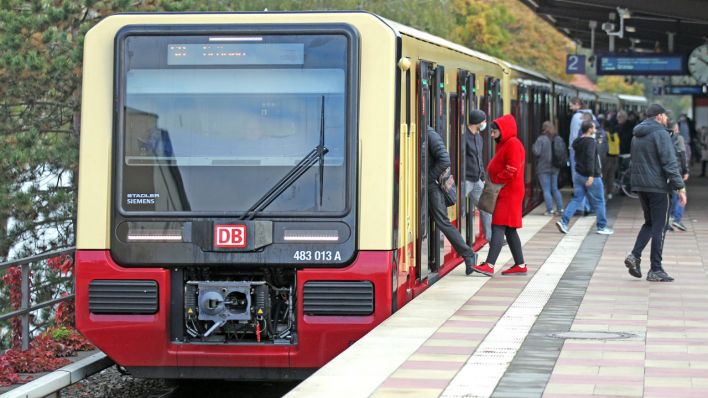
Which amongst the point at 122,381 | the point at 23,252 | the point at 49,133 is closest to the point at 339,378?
the point at 122,381

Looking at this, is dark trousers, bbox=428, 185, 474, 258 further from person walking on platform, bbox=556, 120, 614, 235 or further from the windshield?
person walking on platform, bbox=556, 120, 614, 235

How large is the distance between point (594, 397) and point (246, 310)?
2.97 m

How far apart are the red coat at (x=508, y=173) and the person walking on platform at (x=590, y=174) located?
6.02 meters

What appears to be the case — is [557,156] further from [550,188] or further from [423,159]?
[423,159]

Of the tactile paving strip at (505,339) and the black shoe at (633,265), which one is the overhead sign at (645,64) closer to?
the tactile paving strip at (505,339)

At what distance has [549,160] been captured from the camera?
78.3ft

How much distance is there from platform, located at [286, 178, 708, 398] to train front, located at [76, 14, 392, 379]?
660 millimetres

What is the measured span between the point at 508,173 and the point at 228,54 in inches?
183

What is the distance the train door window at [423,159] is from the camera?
39.3 feet

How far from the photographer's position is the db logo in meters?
10.2

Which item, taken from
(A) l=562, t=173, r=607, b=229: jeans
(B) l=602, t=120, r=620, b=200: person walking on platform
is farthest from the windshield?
(B) l=602, t=120, r=620, b=200: person walking on platform

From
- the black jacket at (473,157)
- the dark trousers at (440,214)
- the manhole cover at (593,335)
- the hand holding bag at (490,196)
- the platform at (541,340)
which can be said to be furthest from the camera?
the black jacket at (473,157)

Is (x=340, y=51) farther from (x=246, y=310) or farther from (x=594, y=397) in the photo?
(x=594, y=397)

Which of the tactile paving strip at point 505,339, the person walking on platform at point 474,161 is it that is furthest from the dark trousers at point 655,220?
the person walking on platform at point 474,161
